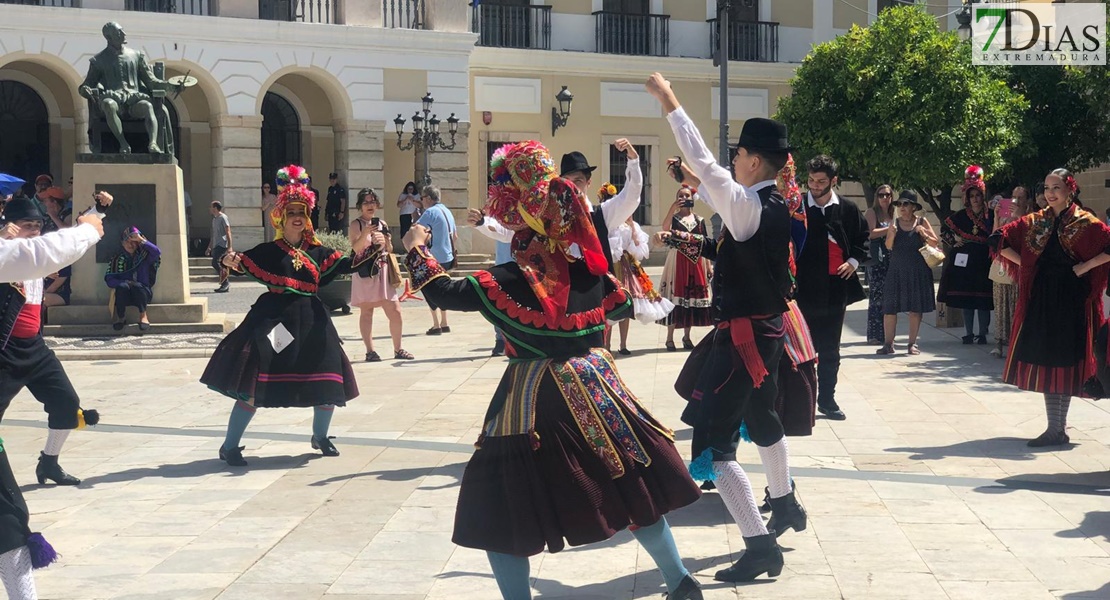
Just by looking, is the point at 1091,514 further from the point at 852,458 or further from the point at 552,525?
the point at 552,525

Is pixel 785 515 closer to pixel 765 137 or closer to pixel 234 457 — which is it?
pixel 765 137

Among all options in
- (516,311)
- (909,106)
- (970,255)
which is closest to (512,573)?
(516,311)

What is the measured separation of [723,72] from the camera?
72.0 feet

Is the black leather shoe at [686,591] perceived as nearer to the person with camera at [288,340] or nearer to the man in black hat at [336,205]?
the person with camera at [288,340]

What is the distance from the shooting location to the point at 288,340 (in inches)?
320

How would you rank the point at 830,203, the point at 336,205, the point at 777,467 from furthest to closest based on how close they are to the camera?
the point at 336,205
the point at 830,203
the point at 777,467

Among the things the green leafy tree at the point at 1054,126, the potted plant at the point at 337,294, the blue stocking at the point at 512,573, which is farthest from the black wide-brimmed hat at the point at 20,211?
the green leafy tree at the point at 1054,126

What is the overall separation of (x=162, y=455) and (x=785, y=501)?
4451 mm

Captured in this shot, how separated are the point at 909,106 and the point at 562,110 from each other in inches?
320

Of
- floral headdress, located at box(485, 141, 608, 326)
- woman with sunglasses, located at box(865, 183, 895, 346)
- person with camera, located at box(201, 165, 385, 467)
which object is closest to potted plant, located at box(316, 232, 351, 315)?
woman with sunglasses, located at box(865, 183, 895, 346)

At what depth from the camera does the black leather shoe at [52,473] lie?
7676mm

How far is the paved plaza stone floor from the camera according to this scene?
5.54 m

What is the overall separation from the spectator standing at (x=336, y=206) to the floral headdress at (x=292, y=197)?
18.5 metres

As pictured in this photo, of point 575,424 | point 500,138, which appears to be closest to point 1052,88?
point 500,138
